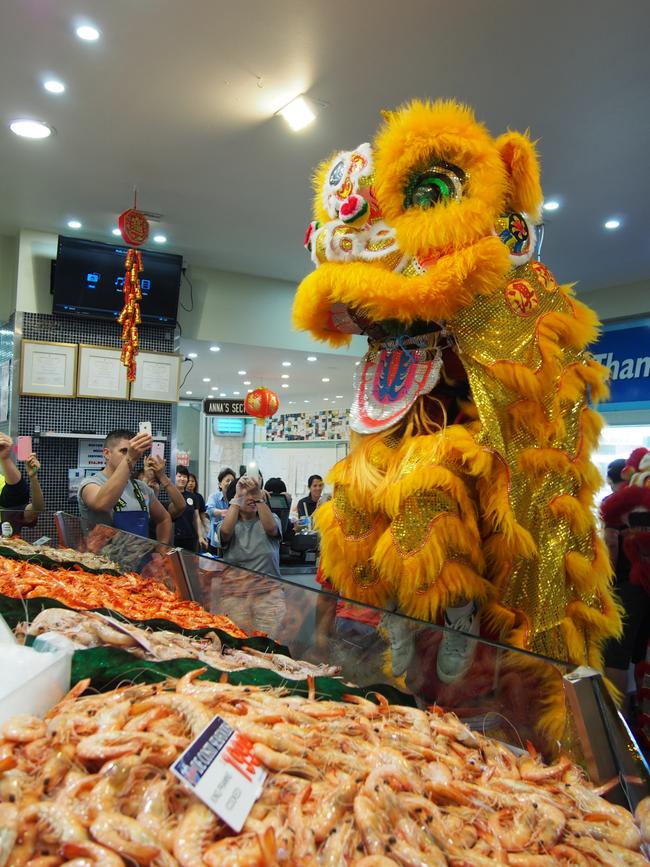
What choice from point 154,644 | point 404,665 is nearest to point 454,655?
point 404,665

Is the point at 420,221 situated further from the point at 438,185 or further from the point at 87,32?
the point at 87,32

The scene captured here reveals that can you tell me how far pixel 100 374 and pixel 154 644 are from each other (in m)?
5.19

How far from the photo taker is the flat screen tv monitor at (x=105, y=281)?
5.81 metres

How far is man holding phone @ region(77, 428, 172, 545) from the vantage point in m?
3.13

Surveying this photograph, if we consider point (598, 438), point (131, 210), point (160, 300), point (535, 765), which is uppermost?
point (131, 210)

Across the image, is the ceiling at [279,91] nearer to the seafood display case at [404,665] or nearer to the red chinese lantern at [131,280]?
the red chinese lantern at [131,280]

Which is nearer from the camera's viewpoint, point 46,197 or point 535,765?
point 535,765

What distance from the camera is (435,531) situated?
1.54 meters

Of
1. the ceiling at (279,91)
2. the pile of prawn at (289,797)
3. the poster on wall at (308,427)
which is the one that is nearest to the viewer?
the pile of prawn at (289,797)

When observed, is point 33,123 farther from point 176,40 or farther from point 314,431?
point 314,431

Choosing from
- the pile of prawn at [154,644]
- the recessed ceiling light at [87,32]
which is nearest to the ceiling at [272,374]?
the recessed ceiling light at [87,32]

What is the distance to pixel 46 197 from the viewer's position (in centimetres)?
518

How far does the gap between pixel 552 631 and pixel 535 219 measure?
47.2 inches

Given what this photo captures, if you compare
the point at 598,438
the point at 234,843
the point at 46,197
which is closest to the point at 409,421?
the point at 598,438
